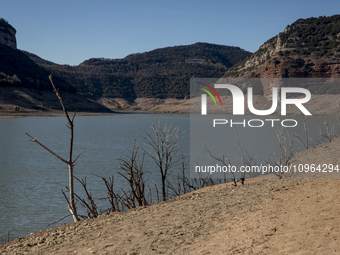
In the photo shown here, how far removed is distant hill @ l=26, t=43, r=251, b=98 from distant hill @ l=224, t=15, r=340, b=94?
30830 millimetres

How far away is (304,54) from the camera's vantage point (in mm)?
64250

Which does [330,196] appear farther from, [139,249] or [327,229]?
[139,249]

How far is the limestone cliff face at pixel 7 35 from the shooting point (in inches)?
3152

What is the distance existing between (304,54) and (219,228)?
6661cm

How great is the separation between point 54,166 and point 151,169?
4516 mm

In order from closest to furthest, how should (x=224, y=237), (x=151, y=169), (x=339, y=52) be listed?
(x=224, y=237) → (x=151, y=169) → (x=339, y=52)

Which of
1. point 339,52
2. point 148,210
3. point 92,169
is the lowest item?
point 92,169

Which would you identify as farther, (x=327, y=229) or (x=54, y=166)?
(x=54, y=166)

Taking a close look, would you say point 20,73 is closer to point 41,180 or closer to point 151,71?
point 151,71

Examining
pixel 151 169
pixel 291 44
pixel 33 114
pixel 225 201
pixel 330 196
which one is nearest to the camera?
pixel 330 196

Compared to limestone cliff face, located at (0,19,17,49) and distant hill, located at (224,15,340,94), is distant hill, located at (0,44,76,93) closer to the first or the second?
limestone cliff face, located at (0,19,17,49)

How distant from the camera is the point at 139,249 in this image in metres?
3.88

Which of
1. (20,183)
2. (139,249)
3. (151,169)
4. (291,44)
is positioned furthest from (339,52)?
(139,249)

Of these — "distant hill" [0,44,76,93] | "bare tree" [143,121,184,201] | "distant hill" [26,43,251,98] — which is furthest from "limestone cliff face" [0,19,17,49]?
"bare tree" [143,121,184,201]
